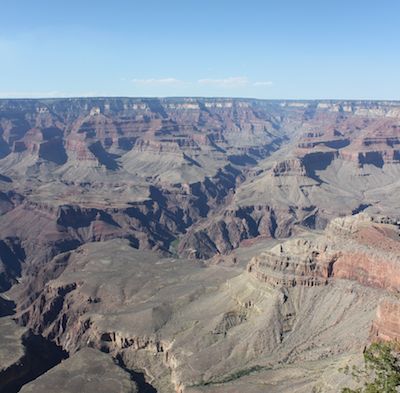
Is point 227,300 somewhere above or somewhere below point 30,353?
above

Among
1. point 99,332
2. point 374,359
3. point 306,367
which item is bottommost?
point 99,332

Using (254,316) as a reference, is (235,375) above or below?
below

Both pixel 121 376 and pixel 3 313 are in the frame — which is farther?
pixel 3 313

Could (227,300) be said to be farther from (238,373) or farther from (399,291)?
(399,291)

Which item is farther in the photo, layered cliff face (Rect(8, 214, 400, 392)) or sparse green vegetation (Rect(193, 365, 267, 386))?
layered cliff face (Rect(8, 214, 400, 392))

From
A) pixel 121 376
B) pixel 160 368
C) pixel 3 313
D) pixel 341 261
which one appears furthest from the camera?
pixel 3 313

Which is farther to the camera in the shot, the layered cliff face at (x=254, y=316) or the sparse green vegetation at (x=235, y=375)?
the layered cliff face at (x=254, y=316)

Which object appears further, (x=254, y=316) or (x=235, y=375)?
(x=254, y=316)

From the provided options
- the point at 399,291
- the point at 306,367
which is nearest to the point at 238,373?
the point at 306,367

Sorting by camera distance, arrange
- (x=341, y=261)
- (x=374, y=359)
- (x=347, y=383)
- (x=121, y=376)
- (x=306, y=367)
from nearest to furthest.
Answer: (x=374, y=359), (x=347, y=383), (x=306, y=367), (x=121, y=376), (x=341, y=261)
